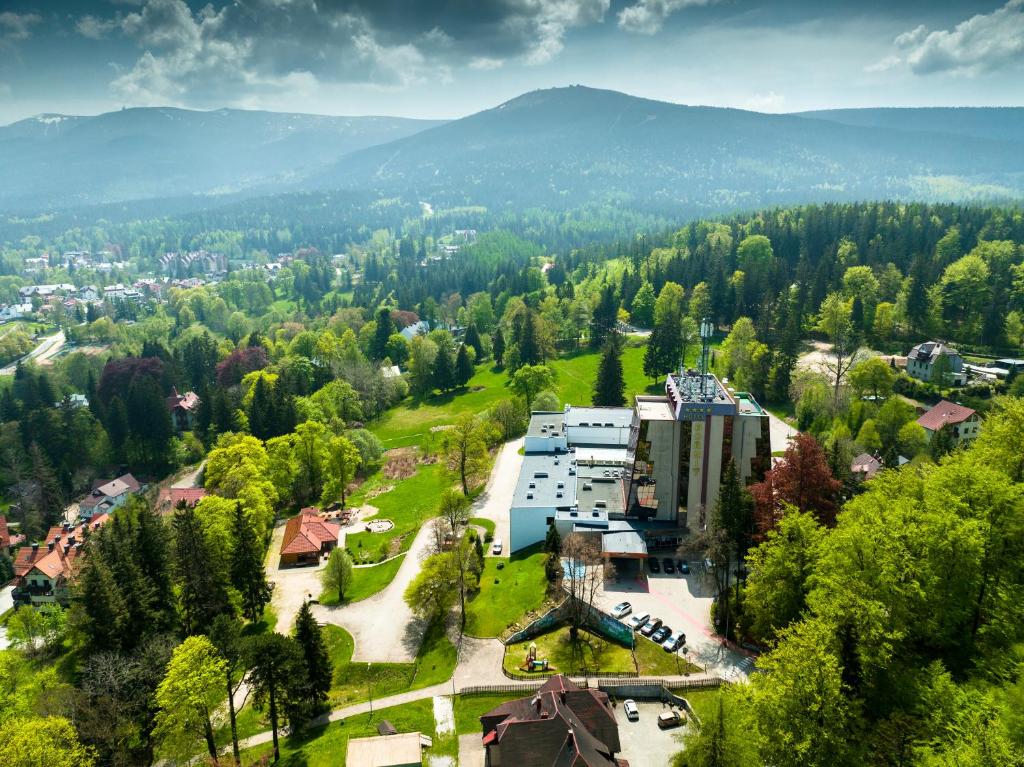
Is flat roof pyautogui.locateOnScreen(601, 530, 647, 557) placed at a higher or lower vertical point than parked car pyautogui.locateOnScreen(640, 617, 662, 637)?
higher

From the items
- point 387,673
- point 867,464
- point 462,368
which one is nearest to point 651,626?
point 387,673

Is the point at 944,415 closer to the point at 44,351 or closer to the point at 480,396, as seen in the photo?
the point at 480,396

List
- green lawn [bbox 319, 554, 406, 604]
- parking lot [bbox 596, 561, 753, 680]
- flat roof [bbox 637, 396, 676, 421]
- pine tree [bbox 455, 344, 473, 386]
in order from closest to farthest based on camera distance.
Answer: parking lot [bbox 596, 561, 753, 680] → green lawn [bbox 319, 554, 406, 604] → flat roof [bbox 637, 396, 676, 421] → pine tree [bbox 455, 344, 473, 386]

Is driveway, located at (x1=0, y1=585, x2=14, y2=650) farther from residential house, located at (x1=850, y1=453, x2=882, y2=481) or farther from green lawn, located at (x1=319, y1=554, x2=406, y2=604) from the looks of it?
residential house, located at (x1=850, y1=453, x2=882, y2=481)

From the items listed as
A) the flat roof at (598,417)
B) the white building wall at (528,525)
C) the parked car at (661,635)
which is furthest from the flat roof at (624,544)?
the flat roof at (598,417)

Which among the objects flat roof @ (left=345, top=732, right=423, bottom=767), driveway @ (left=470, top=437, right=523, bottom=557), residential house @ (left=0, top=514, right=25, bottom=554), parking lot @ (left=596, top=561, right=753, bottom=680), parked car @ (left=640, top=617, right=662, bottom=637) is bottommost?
residential house @ (left=0, top=514, right=25, bottom=554)

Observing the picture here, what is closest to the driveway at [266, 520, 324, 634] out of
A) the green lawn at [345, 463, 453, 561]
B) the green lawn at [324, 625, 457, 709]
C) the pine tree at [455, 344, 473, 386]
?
the green lawn at [345, 463, 453, 561]

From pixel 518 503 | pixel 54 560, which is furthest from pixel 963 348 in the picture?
pixel 54 560
